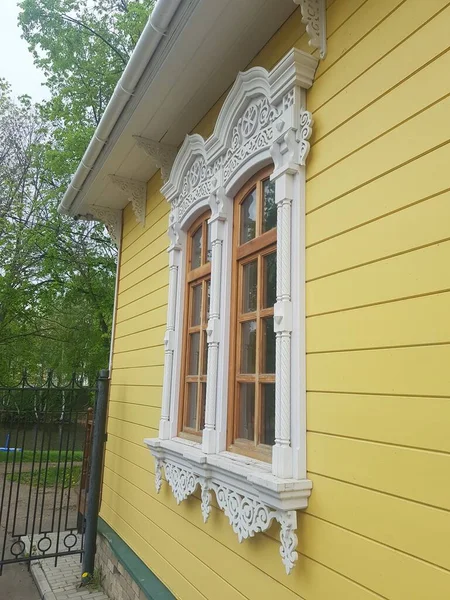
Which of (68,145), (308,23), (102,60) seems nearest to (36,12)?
(102,60)

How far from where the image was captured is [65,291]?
12953mm

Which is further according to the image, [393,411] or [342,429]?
[342,429]

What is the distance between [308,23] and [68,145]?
9497 millimetres

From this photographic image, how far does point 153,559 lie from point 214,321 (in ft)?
7.09

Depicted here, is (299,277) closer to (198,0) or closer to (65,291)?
(198,0)

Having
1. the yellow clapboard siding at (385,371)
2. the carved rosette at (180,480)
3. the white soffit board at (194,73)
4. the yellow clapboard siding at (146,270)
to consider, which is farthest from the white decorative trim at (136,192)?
the yellow clapboard siding at (385,371)

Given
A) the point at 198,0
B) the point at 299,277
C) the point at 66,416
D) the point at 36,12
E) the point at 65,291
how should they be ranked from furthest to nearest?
the point at 65,291 < the point at 36,12 < the point at 66,416 < the point at 198,0 < the point at 299,277

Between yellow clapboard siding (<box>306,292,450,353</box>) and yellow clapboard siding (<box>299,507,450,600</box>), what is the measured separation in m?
0.70

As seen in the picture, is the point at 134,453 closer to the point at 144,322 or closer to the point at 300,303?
the point at 144,322

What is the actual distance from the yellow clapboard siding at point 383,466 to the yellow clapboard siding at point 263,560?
1.35ft

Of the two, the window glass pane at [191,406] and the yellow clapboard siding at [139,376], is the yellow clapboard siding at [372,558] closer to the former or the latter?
the window glass pane at [191,406]

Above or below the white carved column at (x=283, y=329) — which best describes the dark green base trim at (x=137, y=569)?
below

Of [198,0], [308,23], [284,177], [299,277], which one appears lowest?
[299,277]

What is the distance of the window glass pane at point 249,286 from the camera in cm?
287
